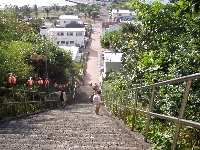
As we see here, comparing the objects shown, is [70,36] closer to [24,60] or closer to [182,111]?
[24,60]

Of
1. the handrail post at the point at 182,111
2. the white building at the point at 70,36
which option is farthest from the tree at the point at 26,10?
the handrail post at the point at 182,111

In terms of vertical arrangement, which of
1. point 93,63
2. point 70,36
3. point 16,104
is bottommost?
point 93,63

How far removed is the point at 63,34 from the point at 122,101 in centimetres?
4367

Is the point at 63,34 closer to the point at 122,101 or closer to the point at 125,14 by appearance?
the point at 125,14

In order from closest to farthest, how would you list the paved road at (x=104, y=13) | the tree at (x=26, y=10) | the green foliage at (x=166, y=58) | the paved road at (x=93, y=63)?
1. the green foliage at (x=166, y=58)
2. the paved road at (x=93, y=63)
3. the tree at (x=26, y=10)
4. the paved road at (x=104, y=13)

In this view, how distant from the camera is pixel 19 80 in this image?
13750 mm

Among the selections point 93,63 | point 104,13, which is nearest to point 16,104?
point 93,63

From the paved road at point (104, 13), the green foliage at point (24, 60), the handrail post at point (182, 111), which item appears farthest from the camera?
the paved road at point (104, 13)

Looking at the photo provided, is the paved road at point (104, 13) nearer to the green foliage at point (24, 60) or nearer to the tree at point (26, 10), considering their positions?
the tree at point (26, 10)

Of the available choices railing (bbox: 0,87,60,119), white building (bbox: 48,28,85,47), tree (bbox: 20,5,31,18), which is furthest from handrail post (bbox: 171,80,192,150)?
tree (bbox: 20,5,31,18)

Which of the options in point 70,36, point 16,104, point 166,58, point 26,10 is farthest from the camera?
point 26,10

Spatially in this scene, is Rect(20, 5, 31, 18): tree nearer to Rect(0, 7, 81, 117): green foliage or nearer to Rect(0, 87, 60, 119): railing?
Rect(0, 7, 81, 117): green foliage

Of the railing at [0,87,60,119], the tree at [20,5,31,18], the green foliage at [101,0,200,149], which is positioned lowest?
the railing at [0,87,60,119]

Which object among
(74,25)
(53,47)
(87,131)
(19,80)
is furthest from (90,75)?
(87,131)
